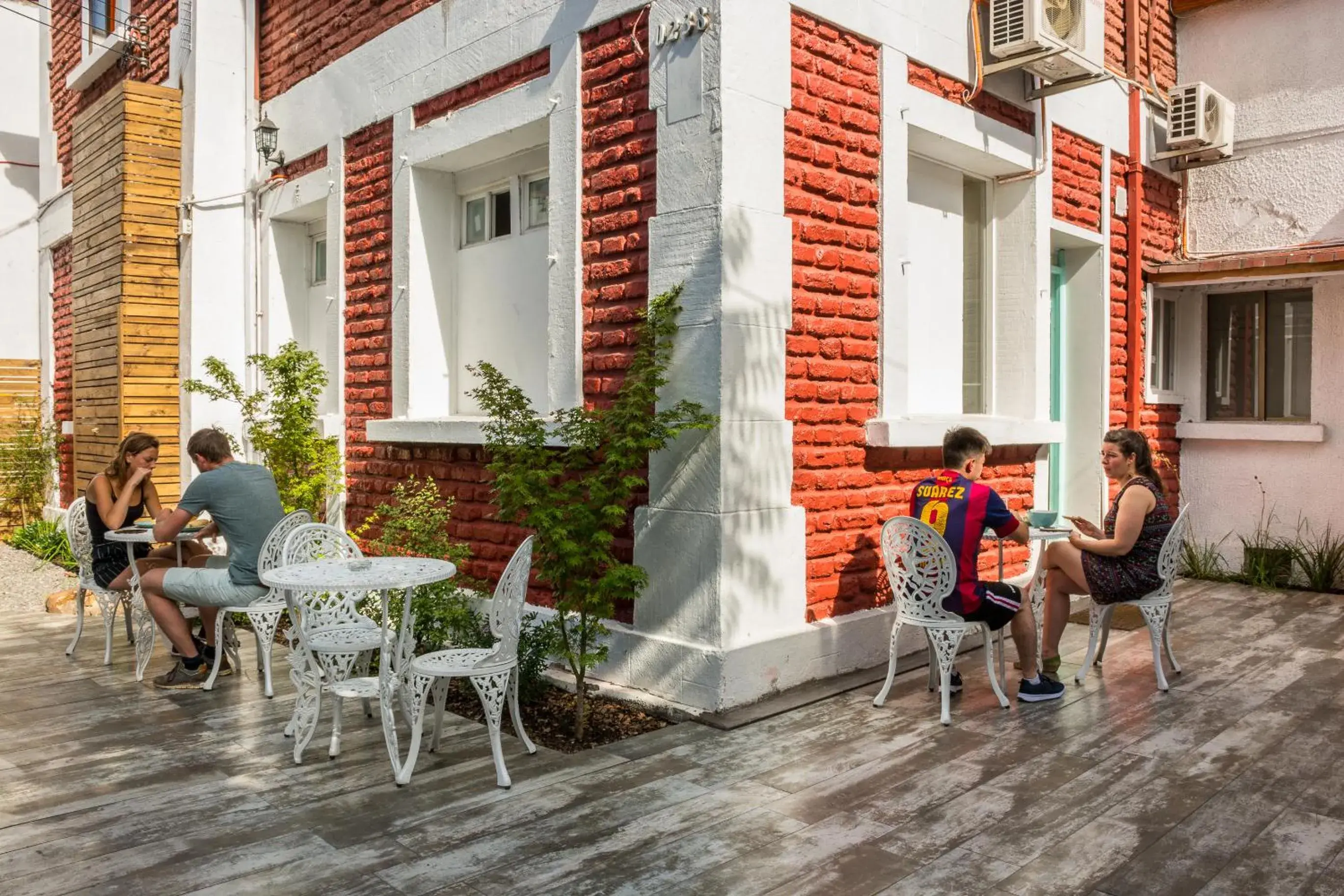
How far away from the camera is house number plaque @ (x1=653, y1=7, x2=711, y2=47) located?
485 cm

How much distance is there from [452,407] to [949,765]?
432 centimetres

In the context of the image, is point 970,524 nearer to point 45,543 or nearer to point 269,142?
point 269,142

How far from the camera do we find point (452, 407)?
23.4ft

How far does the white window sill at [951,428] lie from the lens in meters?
5.64

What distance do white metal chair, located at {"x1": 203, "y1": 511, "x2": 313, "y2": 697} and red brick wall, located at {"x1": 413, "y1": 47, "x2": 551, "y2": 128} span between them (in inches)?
111

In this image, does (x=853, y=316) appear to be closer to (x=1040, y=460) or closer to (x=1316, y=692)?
(x=1040, y=460)

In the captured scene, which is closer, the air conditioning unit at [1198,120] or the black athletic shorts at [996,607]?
the black athletic shorts at [996,607]

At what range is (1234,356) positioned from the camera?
905 centimetres

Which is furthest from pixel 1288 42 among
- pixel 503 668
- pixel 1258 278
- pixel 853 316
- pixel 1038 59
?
pixel 503 668

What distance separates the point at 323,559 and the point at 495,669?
1385mm

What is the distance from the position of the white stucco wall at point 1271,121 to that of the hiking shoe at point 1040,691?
549 centimetres

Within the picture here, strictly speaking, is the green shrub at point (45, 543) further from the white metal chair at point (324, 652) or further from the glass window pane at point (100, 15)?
the white metal chair at point (324, 652)

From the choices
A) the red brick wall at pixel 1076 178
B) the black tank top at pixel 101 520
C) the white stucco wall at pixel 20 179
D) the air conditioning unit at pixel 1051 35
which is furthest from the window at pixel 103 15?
the red brick wall at pixel 1076 178

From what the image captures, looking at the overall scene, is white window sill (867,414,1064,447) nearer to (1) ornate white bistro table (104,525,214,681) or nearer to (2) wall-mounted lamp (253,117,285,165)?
(1) ornate white bistro table (104,525,214,681)
